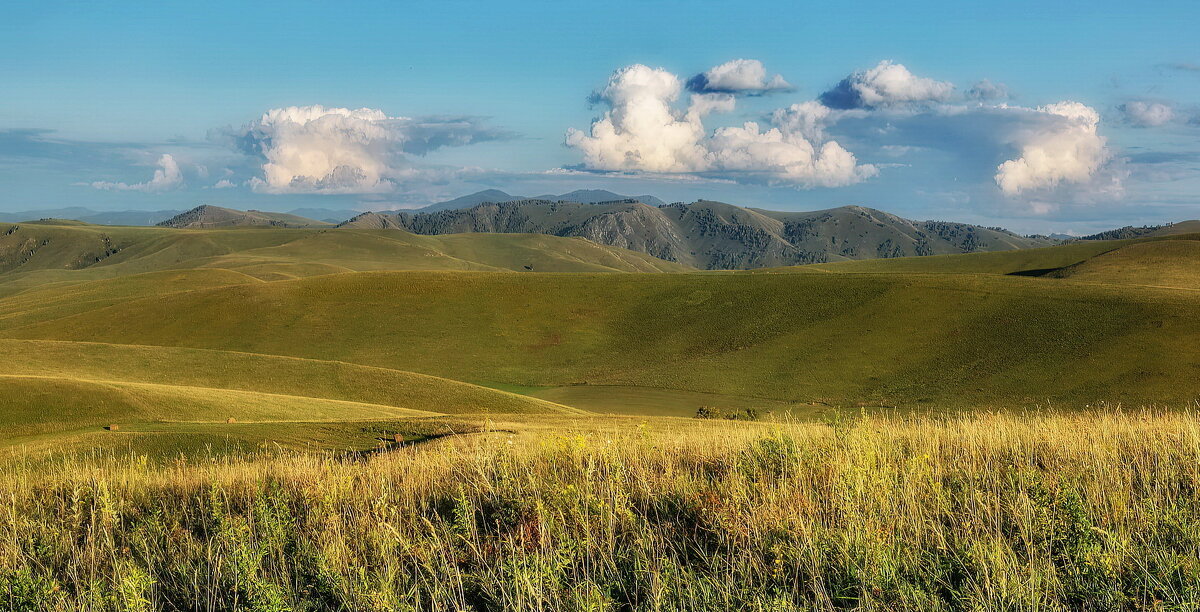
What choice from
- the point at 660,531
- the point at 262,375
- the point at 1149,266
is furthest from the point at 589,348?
the point at 1149,266

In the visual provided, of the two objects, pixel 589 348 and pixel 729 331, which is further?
pixel 589 348

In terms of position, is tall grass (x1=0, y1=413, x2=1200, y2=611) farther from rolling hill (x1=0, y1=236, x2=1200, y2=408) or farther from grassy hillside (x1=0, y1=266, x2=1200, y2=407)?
grassy hillside (x1=0, y1=266, x2=1200, y2=407)

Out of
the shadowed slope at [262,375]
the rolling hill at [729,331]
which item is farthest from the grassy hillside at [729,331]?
the shadowed slope at [262,375]

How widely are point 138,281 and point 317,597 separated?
170951 millimetres

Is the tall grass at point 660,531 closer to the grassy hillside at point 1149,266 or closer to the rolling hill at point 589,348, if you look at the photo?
the rolling hill at point 589,348

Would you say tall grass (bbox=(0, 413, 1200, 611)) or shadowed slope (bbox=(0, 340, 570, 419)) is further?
shadowed slope (bbox=(0, 340, 570, 419))

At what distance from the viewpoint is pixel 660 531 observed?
7172 mm

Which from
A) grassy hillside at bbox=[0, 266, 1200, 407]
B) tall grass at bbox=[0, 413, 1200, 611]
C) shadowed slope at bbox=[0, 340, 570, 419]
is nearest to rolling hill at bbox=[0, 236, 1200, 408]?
grassy hillside at bbox=[0, 266, 1200, 407]

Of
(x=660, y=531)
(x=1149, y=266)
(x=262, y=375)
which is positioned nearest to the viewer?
(x=660, y=531)

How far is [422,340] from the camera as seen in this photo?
81.4 m

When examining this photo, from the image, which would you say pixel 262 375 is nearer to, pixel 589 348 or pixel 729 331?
pixel 589 348

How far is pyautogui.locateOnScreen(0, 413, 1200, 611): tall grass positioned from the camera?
5.97 m

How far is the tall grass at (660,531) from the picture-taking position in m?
5.97

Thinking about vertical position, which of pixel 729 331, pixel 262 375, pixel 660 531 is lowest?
pixel 262 375
